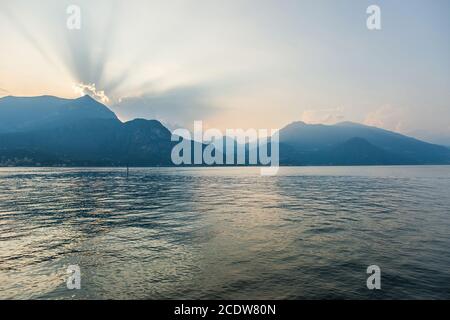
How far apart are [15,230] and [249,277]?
112 feet

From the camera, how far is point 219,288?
20.3 m

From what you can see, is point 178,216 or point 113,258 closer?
point 113,258

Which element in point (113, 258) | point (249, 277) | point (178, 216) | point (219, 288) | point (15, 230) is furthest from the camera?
point (178, 216)

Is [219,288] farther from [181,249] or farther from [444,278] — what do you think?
[444,278]

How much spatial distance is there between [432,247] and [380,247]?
18.3ft
